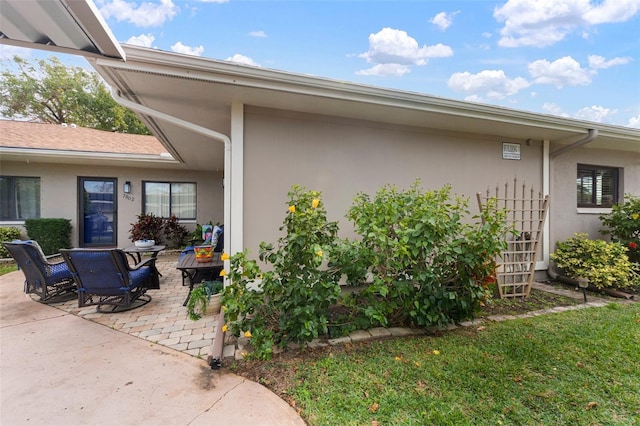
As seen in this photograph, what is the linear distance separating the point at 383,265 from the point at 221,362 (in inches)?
71.4

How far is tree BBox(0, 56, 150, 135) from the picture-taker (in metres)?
15.3

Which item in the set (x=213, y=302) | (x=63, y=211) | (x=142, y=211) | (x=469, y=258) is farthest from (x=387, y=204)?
(x=63, y=211)

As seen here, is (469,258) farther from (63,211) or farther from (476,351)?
(63,211)

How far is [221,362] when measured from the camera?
2471 mm

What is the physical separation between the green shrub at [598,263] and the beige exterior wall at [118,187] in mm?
8894

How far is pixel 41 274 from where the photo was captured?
3.86m

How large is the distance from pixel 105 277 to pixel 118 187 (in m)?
5.93

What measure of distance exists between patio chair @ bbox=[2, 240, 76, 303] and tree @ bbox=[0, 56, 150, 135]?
14932mm

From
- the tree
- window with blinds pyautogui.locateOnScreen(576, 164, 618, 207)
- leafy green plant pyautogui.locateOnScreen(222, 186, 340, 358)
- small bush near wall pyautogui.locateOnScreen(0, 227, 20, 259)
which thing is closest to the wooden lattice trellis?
window with blinds pyautogui.locateOnScreen(576, 164, 618, 207)

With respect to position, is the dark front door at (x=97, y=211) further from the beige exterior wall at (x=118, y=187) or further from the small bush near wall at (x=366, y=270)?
the small bush near wall at (x=366, y=270)

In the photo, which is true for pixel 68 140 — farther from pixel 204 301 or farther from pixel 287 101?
pixel 287 101

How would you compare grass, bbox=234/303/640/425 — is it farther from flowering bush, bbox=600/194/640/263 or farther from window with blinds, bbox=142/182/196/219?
window with blinds, bbox=142/182/196/219

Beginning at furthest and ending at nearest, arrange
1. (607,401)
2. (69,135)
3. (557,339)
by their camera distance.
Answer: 1. (69,135)
2. (557,339)
3. (607,401)

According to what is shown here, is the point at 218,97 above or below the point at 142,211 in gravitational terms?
above
